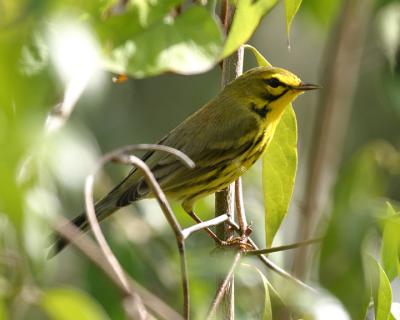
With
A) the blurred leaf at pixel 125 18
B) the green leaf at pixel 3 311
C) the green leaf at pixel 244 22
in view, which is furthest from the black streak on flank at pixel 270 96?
the green leaf at pixel 3 311

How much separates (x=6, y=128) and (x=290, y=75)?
2428 mm

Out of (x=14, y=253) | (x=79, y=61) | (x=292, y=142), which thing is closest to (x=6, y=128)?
(x=79, y=61)

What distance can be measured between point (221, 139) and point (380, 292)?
1756 millimetres

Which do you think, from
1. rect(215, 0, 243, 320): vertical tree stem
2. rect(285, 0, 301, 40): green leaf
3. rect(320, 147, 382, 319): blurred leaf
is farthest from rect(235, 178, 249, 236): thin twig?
rect(320, 147, 382, 319): blurred leaf

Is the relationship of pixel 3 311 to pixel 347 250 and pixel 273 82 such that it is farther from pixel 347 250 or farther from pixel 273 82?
pixel 273 82

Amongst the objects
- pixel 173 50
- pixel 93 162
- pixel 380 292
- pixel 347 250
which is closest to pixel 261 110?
pixel 380 292

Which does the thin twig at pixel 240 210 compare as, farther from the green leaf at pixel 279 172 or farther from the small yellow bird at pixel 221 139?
the small yellow bird at pixel 221 139

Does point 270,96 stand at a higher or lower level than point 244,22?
lower

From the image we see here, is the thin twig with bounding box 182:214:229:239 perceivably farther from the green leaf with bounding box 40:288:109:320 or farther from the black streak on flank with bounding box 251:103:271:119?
the black streak on flank with bounding box 251:103:271:119

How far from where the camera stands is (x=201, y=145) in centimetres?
348

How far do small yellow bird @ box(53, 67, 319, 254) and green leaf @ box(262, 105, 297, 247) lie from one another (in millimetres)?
657

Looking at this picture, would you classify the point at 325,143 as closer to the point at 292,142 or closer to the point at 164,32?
the point at 164,32

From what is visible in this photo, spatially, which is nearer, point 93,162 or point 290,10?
point 93,162

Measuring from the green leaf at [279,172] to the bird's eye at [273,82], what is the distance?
2.84 ft
